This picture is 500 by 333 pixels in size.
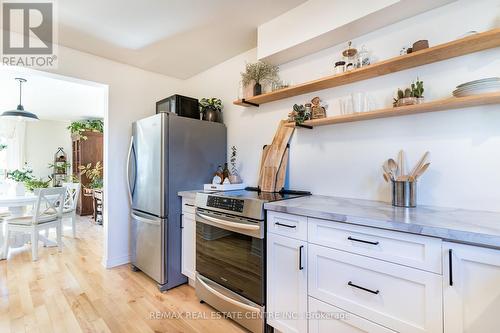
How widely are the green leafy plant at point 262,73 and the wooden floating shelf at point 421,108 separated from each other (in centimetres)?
73

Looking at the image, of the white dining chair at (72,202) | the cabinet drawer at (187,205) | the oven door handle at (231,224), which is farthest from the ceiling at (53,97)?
the oven door handle at (231,224)

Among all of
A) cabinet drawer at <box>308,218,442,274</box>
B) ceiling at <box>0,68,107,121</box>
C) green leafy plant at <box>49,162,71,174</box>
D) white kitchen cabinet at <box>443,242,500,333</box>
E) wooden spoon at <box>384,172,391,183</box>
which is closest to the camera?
white kitchen cabinet at <box>443,242,500,333</box>

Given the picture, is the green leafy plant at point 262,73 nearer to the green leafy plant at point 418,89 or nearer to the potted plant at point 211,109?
the potted plant at point 211,109

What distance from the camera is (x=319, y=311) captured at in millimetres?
1379

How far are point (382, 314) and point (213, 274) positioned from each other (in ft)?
4.10

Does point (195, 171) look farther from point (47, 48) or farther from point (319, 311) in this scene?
point (47, 48)

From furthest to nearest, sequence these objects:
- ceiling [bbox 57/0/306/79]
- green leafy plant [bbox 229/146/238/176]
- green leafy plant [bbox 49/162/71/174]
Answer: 1. green leafy plant [bbox 49/162/71/174]
2. green leafy plant [bbox 229/146/238/176]
3. ceiling [bbox 57/0/306/79]

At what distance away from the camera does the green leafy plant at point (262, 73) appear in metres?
2.37

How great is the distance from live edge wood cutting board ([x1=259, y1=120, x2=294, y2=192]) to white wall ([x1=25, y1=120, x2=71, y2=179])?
698cm

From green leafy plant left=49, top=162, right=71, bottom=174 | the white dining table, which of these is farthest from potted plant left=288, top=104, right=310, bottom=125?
green leafy plant left=49, top=162, right=71, bottom=174

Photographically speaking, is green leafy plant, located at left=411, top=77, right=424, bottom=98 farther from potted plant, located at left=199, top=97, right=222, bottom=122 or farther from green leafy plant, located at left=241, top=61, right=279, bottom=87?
potted plant, located at left=199, top=97, right=222, bottom=122

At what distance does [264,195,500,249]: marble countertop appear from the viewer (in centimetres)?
93

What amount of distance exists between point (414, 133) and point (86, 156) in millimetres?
6789

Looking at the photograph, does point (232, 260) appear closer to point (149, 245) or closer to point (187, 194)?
point (187, 194)
